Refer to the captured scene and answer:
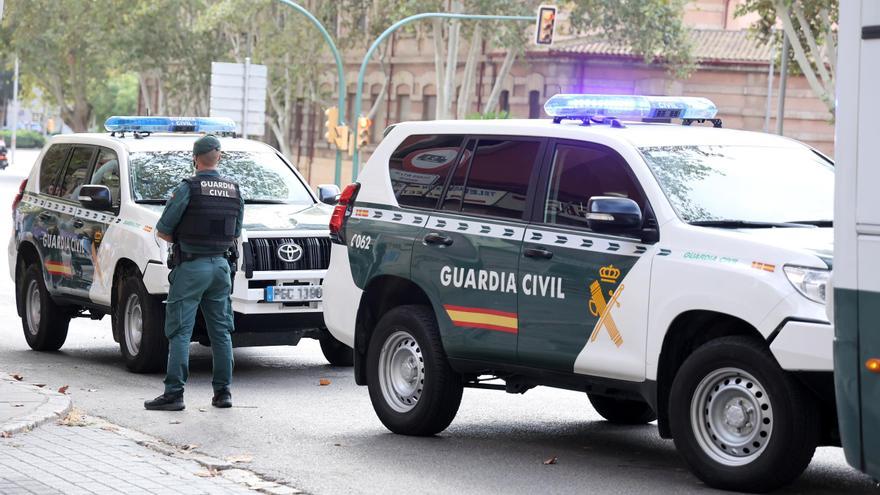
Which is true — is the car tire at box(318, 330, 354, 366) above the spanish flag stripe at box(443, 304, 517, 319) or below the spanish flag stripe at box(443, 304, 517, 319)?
below

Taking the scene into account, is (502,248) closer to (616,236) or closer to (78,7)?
(616,236)

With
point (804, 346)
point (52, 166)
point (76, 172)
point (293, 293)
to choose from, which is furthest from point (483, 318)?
point (52, 166)

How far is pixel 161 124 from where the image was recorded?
47.2 ft

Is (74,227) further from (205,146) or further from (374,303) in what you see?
(374,303)

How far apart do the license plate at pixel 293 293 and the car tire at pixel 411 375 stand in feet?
8.38

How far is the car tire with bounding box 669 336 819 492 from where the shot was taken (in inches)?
297

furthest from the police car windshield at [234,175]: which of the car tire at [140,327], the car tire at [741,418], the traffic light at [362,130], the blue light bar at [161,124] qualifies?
the traffic light at [362,130]

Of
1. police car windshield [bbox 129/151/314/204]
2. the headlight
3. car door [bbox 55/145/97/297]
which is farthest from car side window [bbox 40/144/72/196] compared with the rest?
the headlight

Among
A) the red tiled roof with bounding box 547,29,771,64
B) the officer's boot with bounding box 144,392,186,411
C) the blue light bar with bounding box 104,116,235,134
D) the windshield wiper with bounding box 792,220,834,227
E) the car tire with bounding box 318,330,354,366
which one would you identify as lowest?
the officer's boot with bounding box 144,392,186,411

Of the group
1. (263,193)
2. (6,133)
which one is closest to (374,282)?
(263,193)

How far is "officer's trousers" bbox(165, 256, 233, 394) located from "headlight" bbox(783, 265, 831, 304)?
172 inches

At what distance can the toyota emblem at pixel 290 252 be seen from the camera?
41.7 feet

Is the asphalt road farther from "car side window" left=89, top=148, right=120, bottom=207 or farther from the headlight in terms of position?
"car side window" left=89, top=148, right=120, bottom=207

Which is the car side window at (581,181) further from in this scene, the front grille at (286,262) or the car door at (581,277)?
the front grille at (286,262)
